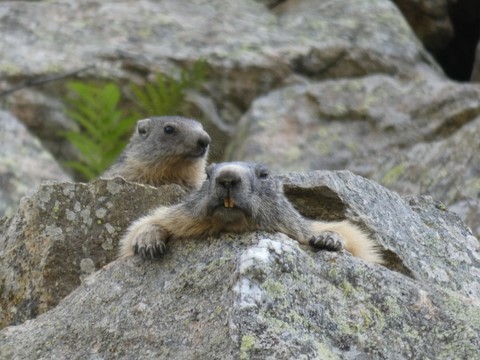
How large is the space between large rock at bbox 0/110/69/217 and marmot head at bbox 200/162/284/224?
579 centimetres

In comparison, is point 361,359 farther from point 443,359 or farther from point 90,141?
point 90,141

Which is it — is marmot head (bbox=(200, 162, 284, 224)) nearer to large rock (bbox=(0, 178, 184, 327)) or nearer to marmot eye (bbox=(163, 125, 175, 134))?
large rock (bbox=(0, 178, 184, 327))

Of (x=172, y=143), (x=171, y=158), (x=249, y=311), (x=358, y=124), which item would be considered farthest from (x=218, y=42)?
(x=249, y=311)

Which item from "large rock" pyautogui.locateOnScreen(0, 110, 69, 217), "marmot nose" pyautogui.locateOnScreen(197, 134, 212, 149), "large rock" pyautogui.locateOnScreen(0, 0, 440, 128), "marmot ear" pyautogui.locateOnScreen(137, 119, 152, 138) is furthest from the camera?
"large rock" pyautogui.locateOnScreen(0, 0, 440, 128)

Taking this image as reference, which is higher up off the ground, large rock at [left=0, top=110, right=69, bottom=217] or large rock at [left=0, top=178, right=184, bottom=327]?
large rock at [left=0, top=178, right=184, bottom=327]

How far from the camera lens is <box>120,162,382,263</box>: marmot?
22.3ft

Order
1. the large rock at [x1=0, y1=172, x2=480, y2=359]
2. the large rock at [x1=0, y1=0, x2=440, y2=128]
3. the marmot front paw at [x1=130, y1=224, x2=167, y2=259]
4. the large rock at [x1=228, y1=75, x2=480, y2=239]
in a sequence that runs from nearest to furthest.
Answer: the large rock at [x1=0, y1=172, x2=480, y2=359] < the marmot front paw at [x1=130, y1=224, x2=167, y2=259] < the large rock at [x1=228, y1=75, x2=480, y2=239] < the large rock at [x1=0, y1=0, x2=440, y2=128]

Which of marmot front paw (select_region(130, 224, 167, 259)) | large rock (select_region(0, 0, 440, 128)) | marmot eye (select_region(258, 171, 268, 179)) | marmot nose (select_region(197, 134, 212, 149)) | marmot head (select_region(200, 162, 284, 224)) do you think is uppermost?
marmot head (select_region(200, 162, 284, 224))

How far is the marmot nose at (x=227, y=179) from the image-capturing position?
22.4 feet

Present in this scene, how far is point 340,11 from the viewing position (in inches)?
685

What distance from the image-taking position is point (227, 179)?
682 centimetres

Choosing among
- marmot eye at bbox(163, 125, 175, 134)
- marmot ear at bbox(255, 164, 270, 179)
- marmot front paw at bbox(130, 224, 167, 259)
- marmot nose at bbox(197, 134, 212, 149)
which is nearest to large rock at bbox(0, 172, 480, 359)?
marmot front paw at bbox(130, 224, 167, 259)

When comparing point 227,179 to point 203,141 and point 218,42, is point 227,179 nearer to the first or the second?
point 203,141

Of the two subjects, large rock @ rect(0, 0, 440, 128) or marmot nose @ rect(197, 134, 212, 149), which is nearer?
marmot nose @ rect(197, 134, 212, 149)
